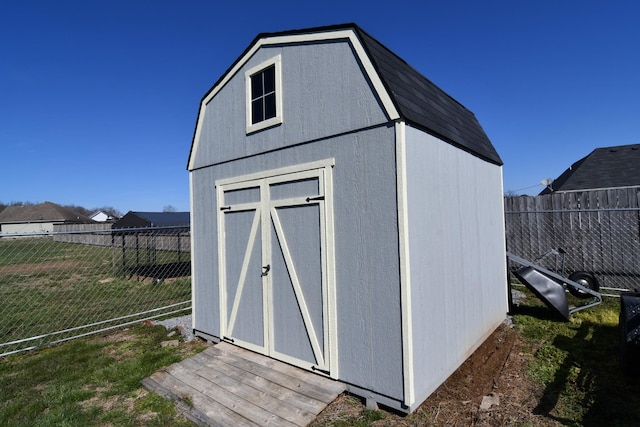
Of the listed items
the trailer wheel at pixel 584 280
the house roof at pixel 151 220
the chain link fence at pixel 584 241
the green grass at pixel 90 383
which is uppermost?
the house roof at pixel 151 220

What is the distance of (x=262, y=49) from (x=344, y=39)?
4.79ft

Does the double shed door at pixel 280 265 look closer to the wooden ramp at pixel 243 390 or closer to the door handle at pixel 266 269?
the door handle at pixel 266 269

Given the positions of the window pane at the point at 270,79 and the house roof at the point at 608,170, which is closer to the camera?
the window pane at the point at 270,79

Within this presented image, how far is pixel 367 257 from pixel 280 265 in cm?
129

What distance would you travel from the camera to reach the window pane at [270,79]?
4457 mm

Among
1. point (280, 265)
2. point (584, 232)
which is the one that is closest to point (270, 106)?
point (280, 265)

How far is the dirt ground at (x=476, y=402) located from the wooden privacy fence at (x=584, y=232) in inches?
175

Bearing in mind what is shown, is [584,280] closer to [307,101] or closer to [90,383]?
[307,101]

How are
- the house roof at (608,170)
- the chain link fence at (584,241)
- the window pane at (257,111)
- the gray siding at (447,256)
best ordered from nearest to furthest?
the gray siding at (447,256) < the window pane at (257,111) < the chain link fence at (584,241) < the house roof at (608,170)

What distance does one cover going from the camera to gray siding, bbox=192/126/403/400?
3.22 m

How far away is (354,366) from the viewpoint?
3.46 meters

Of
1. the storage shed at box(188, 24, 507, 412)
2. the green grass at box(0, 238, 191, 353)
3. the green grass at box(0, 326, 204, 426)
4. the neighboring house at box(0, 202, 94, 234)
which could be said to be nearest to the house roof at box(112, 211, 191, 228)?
the green grass at box(0, 238, 191, 353)

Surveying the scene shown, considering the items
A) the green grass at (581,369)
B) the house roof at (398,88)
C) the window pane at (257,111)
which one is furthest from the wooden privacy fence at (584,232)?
the window pane at (257,111)

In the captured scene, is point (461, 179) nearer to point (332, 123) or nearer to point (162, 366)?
point (332, 123)
